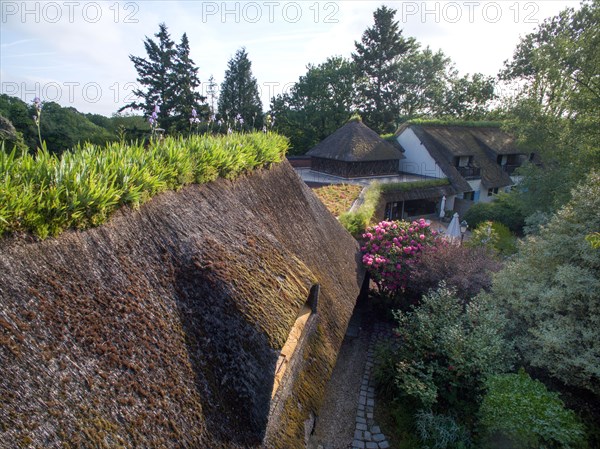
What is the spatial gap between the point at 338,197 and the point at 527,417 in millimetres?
11426

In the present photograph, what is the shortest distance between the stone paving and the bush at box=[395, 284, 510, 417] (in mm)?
801

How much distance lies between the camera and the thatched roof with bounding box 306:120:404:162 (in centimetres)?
2609

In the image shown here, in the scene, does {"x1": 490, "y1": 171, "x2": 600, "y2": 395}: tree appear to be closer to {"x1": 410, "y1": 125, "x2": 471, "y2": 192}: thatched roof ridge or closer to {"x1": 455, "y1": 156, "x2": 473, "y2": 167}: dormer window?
{"x1": 410, "y1": 125, "x2": 471, "y2": 192}: thatched roof ridge

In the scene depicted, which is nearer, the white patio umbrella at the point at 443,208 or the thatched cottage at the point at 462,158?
the white patio umbrella at the point at 443,208

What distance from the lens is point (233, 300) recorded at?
13.7 feet

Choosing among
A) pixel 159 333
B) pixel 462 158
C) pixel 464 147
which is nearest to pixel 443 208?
pixel 462 158

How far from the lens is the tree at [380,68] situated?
39812 millimetres

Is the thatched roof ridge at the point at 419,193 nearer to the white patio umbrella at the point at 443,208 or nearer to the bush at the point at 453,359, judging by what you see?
the white patio umbrella at the point at 443,208

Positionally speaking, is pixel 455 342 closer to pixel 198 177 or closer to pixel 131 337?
pixel 198 177

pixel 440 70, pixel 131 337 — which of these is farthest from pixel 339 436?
pixel 440 70

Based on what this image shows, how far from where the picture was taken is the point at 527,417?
588cm

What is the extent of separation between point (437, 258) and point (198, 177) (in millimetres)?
7725

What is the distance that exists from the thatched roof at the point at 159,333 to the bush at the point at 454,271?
209 inches

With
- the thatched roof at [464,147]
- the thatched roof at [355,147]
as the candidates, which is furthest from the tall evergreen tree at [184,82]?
the thatched roof at [464,147]
